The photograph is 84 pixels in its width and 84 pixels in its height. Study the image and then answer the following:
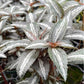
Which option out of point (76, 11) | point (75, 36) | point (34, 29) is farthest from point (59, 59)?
point (76, 11)

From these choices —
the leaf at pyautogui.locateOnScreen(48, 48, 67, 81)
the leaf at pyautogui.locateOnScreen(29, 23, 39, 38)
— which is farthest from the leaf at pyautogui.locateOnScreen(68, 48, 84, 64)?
the leaf at pyautogui.locateOnScreen(29, 23, 39, 38)

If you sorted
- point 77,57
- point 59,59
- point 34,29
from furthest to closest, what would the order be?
point 34,29 < point 77,57 < point 59,59

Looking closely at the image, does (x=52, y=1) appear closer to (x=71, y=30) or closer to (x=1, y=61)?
(x=71, y=30)

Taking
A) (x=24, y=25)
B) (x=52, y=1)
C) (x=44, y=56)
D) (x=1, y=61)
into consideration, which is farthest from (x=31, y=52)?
(x=1, y=61)

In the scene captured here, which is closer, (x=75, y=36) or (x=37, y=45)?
(x=37, y=45)

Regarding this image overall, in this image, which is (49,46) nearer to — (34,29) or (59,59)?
(59,59)

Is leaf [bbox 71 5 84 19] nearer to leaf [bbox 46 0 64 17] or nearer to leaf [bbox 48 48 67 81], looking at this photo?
leaf [bbox 46 0 64 17]
